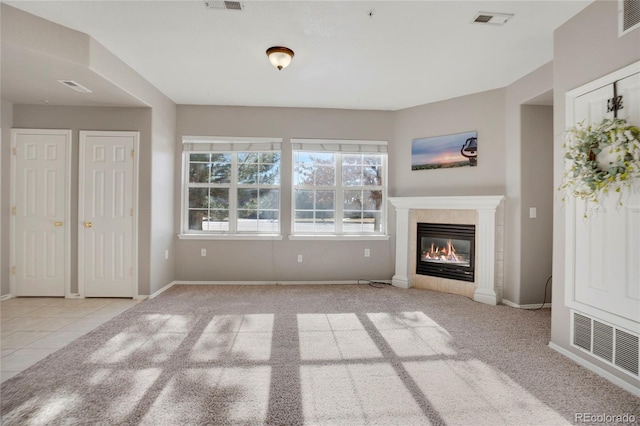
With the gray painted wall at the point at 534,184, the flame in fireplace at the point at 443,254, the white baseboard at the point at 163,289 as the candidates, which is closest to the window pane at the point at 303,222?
the flame in fireplace at the point at 443,254

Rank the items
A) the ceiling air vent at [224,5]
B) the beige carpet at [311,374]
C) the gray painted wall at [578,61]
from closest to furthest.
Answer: the beige carpet at [311,374] < the gray painted wall at [578,61] < the ceiling air vent at [224,5]

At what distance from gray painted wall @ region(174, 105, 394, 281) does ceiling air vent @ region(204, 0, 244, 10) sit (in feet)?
7.53

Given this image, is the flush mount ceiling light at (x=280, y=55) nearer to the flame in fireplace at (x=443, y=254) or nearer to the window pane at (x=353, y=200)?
the window pane at (x=353, y=200)

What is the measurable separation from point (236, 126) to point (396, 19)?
2882 mm

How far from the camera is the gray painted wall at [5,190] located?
3730 millimetres

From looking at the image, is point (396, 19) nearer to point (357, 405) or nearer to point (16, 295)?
point (357, 405)

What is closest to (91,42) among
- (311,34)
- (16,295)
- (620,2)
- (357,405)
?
(311,34)

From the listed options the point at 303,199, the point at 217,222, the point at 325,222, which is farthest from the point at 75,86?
the point at 325,222

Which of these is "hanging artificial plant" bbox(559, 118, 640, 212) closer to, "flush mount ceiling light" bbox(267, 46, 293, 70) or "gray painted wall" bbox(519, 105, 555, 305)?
"gray painted wall" bbox(519, 105, 555, 305)

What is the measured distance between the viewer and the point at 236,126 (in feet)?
15.2

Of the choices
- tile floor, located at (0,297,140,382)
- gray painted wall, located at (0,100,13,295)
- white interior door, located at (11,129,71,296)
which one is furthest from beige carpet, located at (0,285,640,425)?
gray painted wall, located at (0,100,13,295)

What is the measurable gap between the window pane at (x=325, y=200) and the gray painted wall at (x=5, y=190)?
399 centimetres

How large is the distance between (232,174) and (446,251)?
133 inches

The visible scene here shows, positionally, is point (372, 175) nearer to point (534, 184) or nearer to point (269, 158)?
point (269, 158)
